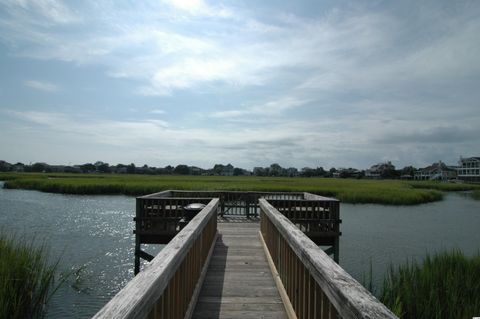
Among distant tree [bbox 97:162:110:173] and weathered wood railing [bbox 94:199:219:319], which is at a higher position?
distant tree [bbox 97:162:110:173]

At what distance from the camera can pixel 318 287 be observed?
119 inches

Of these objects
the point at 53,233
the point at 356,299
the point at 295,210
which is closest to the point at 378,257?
the point at 295,210

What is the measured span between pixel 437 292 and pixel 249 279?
4.51 metres

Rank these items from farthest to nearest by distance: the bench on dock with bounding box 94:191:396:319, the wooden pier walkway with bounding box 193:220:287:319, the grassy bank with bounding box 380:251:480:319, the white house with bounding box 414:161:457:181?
1. the white house with bounding box 414:161:457:181
2. the grassy bank with bounding box 380:251:480:319
3. the wooden pier walkway with bounding box 193:220:287:319
4. the bench on dock with bounding box 94:191:396:319

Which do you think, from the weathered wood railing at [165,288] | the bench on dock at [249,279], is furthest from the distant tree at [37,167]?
the weathered wood railing at [165,288]

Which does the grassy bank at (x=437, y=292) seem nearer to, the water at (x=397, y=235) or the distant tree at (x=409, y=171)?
the water at (x=397, y=235)

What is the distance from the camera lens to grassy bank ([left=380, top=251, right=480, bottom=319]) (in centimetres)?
701

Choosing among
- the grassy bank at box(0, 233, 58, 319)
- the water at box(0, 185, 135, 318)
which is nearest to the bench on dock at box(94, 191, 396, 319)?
the water at box(0, 185, 135, 318)

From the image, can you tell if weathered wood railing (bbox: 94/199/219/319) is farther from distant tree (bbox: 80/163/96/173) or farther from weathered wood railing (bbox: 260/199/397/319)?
distant tree (bbox: 80/163/96/173)

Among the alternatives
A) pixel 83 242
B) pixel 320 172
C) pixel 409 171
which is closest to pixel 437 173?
pixel 409 171

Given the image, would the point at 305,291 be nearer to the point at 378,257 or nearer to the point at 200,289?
the point at 200,289

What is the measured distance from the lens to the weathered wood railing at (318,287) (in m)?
2.04

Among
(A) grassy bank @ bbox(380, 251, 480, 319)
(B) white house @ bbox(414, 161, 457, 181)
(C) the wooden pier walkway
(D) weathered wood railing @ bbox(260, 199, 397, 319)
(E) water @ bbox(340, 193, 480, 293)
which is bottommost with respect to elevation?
(E) water @ bbox(340, 193, 480, 293)

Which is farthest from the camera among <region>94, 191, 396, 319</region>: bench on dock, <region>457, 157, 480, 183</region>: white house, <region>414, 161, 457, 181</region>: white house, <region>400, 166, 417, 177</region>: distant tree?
<region>400, 166, 417, 177</region>: distant tree
